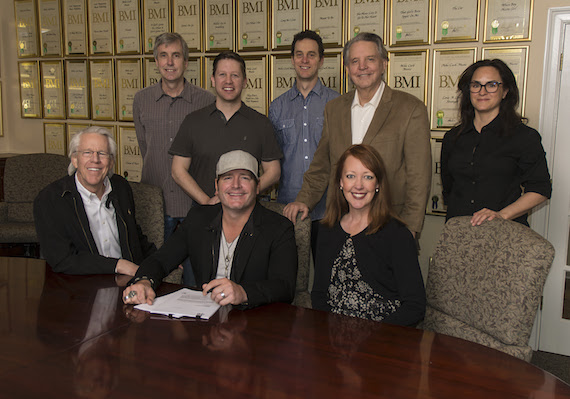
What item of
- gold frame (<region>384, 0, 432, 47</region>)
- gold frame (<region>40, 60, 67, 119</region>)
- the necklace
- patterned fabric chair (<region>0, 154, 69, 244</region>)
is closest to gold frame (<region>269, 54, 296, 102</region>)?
gold frame (<region>384, 0, 432, 47</region>)

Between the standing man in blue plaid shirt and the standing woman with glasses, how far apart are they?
0.80 meters

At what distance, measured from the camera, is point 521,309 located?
1.73 m

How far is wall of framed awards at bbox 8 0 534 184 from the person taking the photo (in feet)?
11.0

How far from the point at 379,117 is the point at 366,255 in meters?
0.80

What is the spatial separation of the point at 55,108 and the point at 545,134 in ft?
13.6


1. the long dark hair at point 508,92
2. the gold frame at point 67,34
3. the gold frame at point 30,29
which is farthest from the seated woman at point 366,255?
the gold frame at point 30,29

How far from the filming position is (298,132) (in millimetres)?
3141

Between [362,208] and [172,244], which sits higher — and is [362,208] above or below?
above

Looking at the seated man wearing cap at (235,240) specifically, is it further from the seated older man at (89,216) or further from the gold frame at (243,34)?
the gold frame at (243,34)

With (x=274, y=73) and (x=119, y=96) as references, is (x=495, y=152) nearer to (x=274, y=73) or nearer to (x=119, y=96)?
(x=274, y=73)

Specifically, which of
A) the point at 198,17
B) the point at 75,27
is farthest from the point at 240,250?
the point at 75,27

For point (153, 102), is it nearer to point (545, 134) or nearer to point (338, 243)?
point (338, 243)

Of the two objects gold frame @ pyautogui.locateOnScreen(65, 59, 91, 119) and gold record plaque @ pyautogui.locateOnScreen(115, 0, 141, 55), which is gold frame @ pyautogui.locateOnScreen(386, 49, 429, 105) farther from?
gold frame @ pyautogui.locateOnScreen(65, 59, 91, 119)

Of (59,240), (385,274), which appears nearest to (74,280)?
(59,240)
